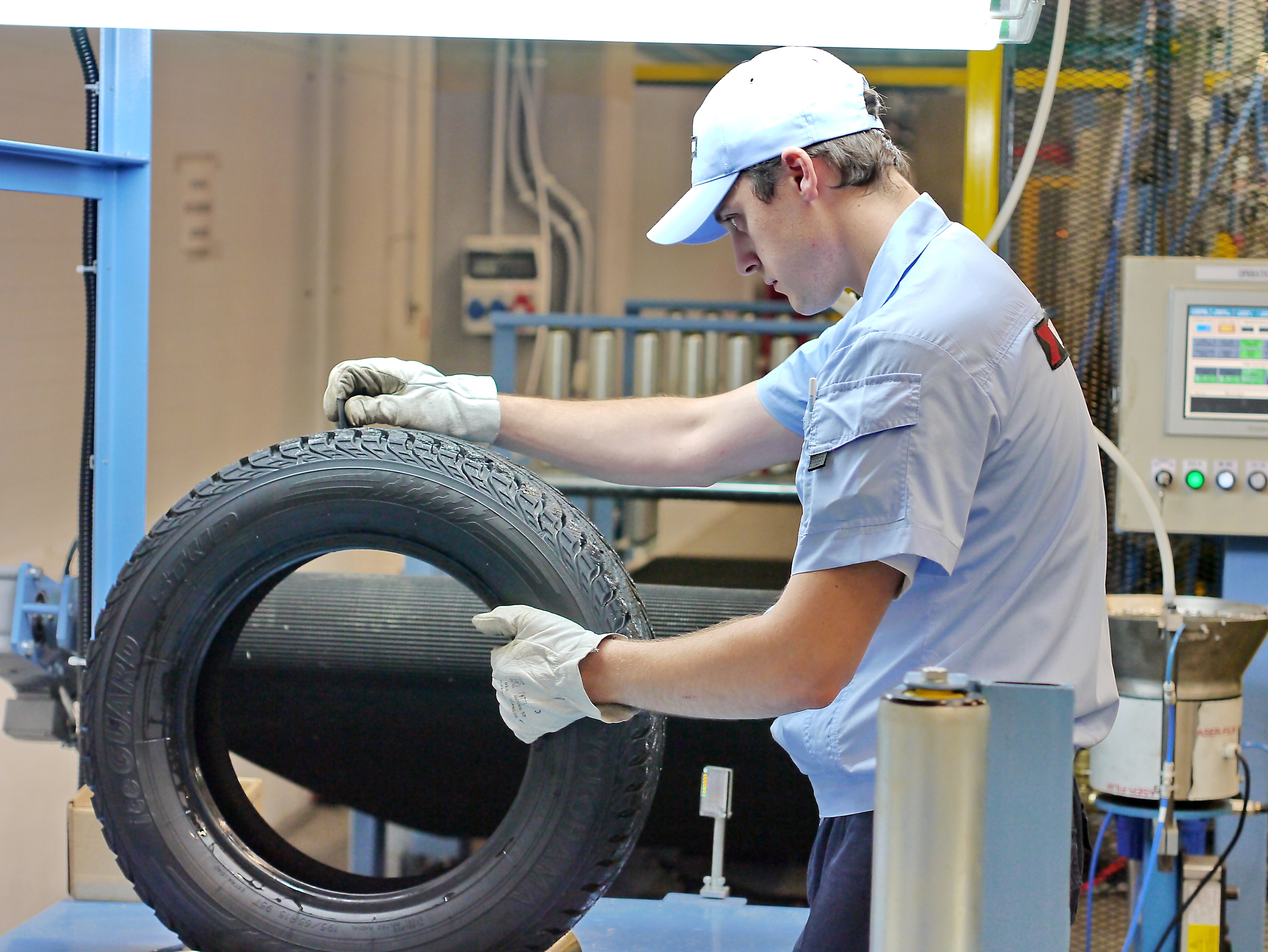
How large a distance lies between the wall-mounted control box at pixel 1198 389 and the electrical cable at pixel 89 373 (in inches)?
67.4

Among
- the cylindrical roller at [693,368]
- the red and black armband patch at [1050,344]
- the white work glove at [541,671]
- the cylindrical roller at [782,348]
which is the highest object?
the cylindrical roller at [782,348]

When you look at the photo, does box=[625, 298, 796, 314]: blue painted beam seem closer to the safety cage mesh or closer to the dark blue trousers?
the safety cage mesh

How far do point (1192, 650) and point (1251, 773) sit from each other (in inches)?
16.3

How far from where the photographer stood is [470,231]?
5293 mm

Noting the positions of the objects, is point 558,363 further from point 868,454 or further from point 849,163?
point 868,454

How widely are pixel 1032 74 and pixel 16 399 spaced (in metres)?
2.50

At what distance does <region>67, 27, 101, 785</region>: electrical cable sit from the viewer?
152 centimetres

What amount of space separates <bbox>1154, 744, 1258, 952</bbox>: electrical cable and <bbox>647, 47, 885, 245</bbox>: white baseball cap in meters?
1.41

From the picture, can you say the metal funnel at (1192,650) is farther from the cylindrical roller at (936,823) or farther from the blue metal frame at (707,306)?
the blue metal frame at (707,306)

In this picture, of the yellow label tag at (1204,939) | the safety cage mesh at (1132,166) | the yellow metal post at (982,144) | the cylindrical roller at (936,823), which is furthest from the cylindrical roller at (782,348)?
the cylindrical roller at (936,823)

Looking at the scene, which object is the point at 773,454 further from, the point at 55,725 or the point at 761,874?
the point at 761,874

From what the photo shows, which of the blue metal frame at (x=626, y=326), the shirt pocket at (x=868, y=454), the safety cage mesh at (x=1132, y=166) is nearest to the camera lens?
the shirt pocket at (x=868, y=454)

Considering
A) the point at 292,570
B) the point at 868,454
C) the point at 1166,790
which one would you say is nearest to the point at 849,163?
the point at 868,454

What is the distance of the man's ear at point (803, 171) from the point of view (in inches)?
39.9
